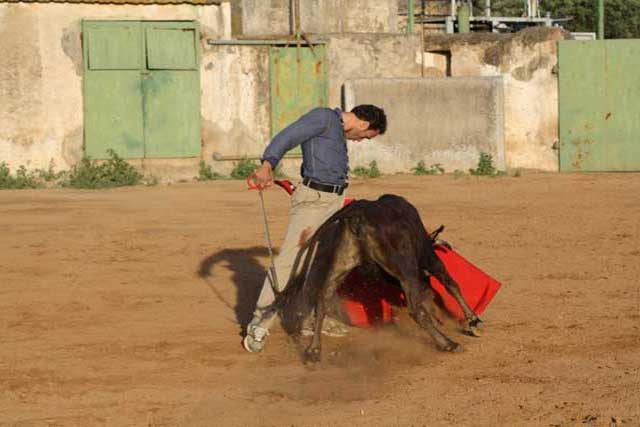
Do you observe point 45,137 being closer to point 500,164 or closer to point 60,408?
point 500,164

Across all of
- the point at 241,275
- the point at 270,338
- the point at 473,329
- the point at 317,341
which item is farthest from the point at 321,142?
the point at 241,275

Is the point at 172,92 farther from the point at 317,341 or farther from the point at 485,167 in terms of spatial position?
the point at 317,341

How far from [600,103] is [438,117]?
2739 mm

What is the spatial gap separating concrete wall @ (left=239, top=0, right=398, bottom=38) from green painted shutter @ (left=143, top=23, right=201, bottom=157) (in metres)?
5.22

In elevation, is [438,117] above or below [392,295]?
above

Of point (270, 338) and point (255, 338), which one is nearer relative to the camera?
point (255, 338)

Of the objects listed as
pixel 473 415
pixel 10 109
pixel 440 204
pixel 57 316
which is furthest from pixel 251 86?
pixel 473 415

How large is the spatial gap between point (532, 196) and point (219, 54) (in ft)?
20.1

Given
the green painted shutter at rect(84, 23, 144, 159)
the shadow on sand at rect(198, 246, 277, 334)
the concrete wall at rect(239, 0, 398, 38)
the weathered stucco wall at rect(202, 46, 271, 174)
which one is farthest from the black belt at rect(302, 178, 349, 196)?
the concrete wall at rect(239, 0, 398, 38)

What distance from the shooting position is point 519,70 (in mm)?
21891

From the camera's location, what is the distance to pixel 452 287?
8602 mm

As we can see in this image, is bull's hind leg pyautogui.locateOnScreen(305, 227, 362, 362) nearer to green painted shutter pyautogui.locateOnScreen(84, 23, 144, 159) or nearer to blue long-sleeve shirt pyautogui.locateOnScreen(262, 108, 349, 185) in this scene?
blue long-sleeve shirt pyautogui.locateOnScreen(262, 108, 349, 185)

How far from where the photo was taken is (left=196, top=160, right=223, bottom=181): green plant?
20.8 metres


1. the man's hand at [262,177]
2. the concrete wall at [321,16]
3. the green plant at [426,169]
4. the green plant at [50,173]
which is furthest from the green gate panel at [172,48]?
the man's hand at [262,177]
